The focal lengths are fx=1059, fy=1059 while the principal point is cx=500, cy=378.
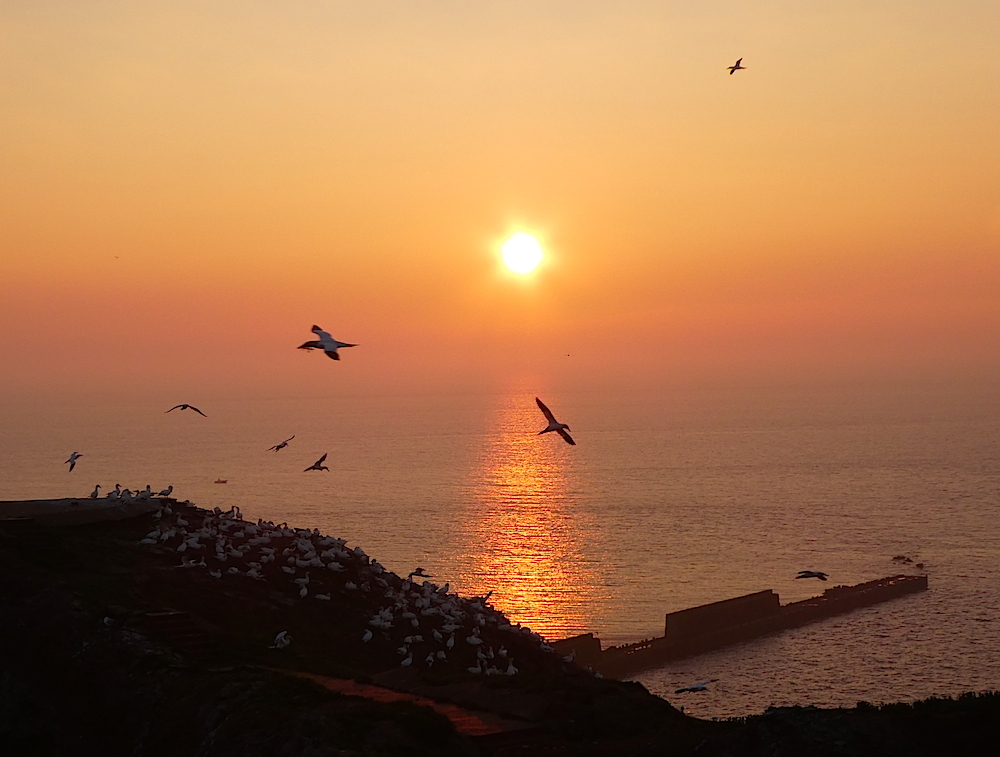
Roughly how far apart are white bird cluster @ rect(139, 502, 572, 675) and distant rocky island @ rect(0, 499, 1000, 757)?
98 mm

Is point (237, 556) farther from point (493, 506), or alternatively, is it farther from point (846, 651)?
point (493, 506)

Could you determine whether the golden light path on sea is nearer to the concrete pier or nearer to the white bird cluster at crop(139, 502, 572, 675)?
the concrete pier

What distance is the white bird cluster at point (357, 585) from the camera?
38.8 metres

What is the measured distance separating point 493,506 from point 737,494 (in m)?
43.7

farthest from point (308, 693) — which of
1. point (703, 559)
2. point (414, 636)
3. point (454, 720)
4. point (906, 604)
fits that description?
point (703, 559)

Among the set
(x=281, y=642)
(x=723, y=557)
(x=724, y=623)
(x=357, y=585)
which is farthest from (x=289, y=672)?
(x=723, y=557)

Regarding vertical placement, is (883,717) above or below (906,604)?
below

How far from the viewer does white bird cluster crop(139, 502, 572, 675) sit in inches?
1528

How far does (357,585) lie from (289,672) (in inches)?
408

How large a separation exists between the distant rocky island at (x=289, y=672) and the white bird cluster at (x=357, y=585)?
0.10 m

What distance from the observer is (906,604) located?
105m

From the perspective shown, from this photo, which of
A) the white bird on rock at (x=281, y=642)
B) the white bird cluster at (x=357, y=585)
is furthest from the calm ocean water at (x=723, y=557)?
the white bird on rock at (x=281, y=642)

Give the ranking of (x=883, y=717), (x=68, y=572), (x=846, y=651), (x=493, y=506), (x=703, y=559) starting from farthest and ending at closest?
(x=493, y=506) < (x=703, y=559) < (x=846, y=651) < (x=68, y=572) < (x=883, y=717)

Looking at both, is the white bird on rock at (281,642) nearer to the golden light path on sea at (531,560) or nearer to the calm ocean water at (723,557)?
the calm ocean water at (723,557)
